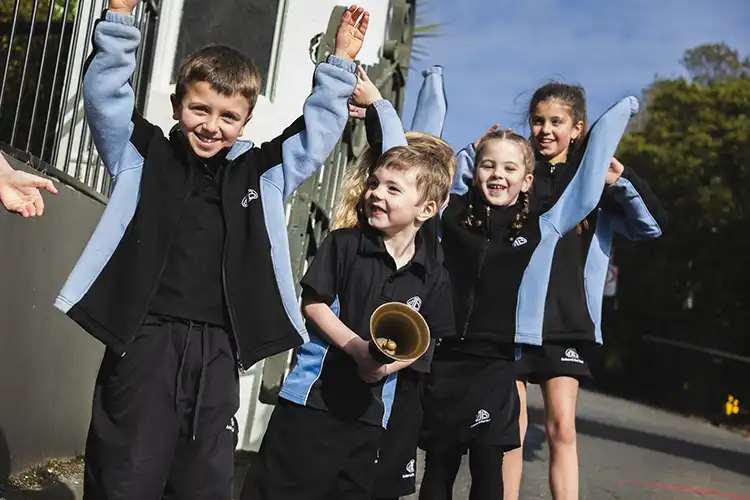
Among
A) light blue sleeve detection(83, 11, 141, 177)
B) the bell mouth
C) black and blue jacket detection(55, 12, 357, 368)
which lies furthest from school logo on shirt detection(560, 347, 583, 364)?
light blue sleeve detection(83, 11, 141, 177)

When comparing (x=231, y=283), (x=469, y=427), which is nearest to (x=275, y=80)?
(x=469, y=427)

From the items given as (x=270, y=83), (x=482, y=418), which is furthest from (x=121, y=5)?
(x=270, y=83)

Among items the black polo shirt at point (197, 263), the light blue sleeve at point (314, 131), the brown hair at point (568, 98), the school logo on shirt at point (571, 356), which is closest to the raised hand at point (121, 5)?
the black polo shirt at point (197, 263)

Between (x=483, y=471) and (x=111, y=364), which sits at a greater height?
(x=111, y=364)

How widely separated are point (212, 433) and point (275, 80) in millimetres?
3429

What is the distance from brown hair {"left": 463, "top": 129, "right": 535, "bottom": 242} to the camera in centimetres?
415

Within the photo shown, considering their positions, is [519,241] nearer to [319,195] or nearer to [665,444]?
[319,195]

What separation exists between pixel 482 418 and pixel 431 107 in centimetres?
139

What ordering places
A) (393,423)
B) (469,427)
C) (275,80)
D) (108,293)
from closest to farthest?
(108,293) → (393,423) → (469,427) → (275,80)

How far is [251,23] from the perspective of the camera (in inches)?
242

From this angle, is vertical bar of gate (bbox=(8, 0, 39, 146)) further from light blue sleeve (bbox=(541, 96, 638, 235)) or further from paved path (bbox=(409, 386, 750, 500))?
paved path (bbox=(409, 386, 750, 500))

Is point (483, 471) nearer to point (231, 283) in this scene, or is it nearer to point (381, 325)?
point (381, 325)

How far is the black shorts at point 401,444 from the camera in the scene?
3.56m

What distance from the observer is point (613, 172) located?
4488 mm
